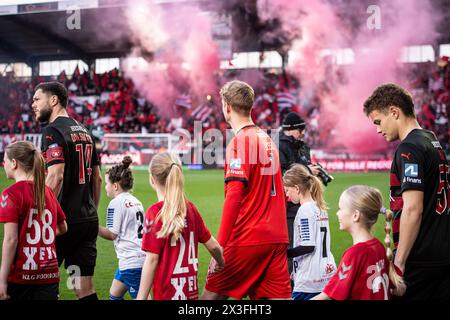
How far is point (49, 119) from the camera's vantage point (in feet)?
16.3

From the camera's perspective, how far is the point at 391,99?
11.6 ft

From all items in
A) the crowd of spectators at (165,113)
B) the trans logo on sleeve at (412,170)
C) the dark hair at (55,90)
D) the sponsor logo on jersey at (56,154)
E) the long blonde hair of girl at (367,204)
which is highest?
the crowd of spectators at (165,113)

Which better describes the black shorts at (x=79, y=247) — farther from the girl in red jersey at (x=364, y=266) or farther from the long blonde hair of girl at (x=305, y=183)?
the girl in red jersey at (x=364, y=266)

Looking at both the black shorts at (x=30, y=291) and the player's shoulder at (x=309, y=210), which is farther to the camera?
the player's shoulder at (x=309, y=210)

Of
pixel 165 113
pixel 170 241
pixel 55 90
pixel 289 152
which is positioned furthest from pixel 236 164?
pixel 165 113

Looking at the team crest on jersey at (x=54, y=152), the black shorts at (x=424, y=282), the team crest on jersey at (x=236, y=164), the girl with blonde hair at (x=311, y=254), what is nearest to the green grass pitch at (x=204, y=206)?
the team crest on jersey at (x=54, y=152)

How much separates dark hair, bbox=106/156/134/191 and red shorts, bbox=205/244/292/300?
161cm

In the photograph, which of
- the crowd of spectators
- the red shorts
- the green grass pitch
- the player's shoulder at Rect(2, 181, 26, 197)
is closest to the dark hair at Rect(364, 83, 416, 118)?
the red shorts

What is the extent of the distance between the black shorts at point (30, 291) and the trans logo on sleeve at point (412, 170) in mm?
2460

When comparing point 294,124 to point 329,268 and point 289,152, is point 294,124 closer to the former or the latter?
point 289,152

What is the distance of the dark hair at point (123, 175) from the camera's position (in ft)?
17.0

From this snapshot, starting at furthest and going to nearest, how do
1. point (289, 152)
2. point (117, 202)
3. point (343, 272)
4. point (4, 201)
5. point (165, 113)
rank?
point (165, 113), point (289, 152), point (117, 202), point (4, 201), point (343, 272)

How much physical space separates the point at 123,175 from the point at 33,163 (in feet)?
4.52
